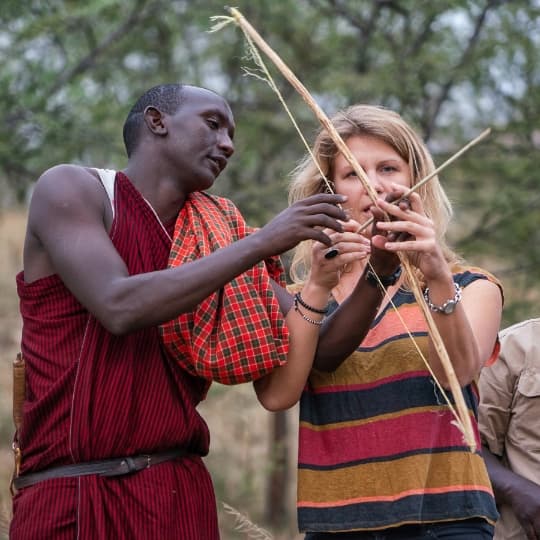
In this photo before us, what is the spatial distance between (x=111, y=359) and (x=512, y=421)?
1417mm

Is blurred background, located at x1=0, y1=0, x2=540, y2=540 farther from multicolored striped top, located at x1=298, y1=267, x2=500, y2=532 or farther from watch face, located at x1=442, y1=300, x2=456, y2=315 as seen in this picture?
watch face, located at x1=442, y1=300, x2=456, y2=315

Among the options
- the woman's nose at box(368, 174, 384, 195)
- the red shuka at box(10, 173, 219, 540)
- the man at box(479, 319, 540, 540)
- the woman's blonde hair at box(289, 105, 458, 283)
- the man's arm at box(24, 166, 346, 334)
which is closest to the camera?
the man's arm at box(24, 166, 346, 334)

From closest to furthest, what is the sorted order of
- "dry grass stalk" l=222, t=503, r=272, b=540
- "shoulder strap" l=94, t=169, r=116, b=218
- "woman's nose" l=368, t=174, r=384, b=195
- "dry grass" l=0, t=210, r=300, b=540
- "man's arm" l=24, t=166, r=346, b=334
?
"man's arm" l=24, t=166, r=346, b=334
"shoulder strap" l=94, t=169, r=116, b=218
"woman's nose" l=368, t=174, r=384, b=195
"dry grass stalk" l=222, t=503, r=272, b=540
"dry grass" l=0, t=210, r=300, b=540

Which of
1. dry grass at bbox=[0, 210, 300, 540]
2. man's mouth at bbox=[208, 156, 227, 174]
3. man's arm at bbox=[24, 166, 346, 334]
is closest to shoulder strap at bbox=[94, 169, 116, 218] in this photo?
man's arm at bbox=[24, 166, 346, 334]

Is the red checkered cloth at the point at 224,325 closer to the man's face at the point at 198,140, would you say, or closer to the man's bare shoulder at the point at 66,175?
the man's face at the point at 198,140

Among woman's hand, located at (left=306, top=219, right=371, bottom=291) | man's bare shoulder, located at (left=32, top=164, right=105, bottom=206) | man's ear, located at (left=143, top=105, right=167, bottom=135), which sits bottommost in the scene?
woman's hand, located at (left=306, top=219, right=371, bottom=291)

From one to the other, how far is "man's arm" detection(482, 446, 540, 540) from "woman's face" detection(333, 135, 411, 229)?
3.10ft

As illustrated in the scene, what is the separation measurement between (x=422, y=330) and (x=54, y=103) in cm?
384

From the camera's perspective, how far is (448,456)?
2.78m

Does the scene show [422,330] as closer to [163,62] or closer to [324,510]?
[324,510]

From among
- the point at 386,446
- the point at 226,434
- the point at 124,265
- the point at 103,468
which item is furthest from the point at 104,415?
the point at 226,434

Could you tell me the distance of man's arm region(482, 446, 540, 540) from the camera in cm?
311

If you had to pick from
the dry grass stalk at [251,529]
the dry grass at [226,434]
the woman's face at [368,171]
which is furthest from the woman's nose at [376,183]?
the dry grass at [226,434]

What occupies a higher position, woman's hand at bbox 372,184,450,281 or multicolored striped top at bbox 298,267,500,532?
woman's hand at bbox 372,184,450,281
